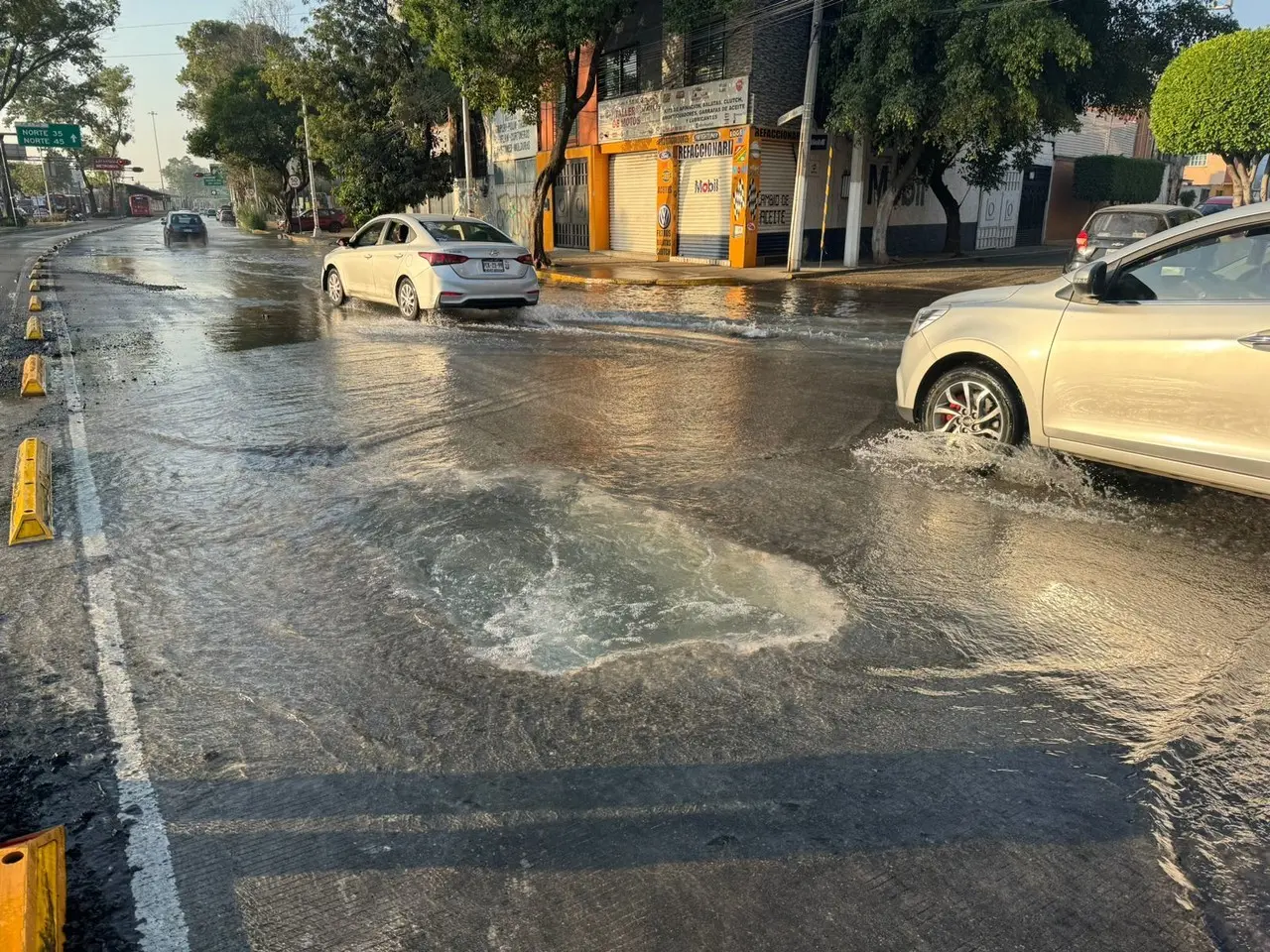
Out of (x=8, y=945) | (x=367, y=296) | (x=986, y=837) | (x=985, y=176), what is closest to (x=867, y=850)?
(x=986, y=837)

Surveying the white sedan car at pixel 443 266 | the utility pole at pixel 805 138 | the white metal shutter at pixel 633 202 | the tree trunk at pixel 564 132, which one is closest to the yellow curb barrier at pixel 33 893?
the white sedan car at pixel 443 266

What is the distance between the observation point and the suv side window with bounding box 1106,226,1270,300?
4.73 meters

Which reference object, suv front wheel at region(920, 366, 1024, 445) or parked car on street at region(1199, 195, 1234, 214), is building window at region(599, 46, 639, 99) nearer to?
parked car on street at region(1199, 195, 1234, 214)

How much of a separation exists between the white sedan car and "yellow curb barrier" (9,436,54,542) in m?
7.16

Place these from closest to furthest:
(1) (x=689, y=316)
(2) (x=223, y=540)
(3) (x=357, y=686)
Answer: (3) (x=357, y=686) → (2) (x=223, y=540) → (1) (x=689, y=316)

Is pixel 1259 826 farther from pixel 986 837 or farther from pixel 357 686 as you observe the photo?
pixel 357 686

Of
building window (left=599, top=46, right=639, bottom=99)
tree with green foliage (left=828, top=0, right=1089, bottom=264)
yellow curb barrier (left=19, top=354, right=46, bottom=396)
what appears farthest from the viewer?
building window (left=599, top=46, right=639, bottom=99)

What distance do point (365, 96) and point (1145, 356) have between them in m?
33.9

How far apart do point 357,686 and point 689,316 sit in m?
11.9

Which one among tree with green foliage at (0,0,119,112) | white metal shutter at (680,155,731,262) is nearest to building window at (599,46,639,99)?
white metal shutter at (680,155,731,262)

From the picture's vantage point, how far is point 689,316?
48.4 feet

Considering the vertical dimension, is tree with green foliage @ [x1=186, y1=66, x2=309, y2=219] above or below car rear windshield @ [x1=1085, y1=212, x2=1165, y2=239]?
above

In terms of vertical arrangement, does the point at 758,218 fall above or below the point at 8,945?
above

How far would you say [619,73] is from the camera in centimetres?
2755
